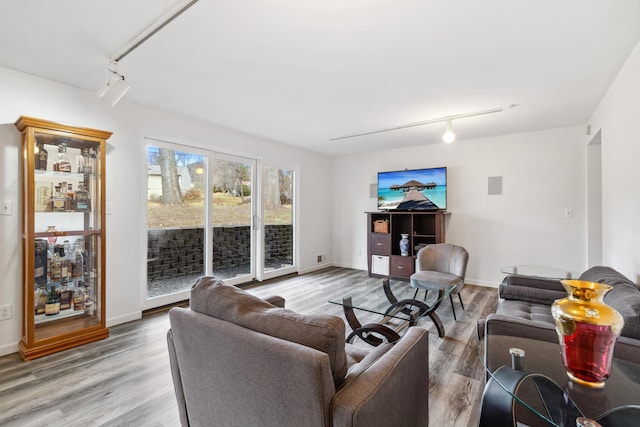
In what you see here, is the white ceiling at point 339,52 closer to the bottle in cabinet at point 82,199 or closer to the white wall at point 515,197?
the white wall at point 515,197

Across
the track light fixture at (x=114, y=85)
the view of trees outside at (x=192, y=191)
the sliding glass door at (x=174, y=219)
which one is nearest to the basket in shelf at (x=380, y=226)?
the view of trees outside at (x=192, y=191)

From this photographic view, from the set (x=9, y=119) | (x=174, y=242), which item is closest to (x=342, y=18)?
(x=9, y=119)

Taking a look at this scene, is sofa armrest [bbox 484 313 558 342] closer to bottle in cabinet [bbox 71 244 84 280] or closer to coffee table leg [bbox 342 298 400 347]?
coffee table leg [bbox 342 298 400 347]

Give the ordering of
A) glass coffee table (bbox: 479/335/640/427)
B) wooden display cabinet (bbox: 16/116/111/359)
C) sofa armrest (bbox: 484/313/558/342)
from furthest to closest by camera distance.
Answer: wooden display cabinet (bbox: 16/116/111/359) < sofa armrest (bbox: 484/313/558/342) < glass coffee table (bbox: 479/335/640/427)

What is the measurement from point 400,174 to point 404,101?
2256 mm

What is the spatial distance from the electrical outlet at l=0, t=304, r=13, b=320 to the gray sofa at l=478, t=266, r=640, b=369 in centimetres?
358

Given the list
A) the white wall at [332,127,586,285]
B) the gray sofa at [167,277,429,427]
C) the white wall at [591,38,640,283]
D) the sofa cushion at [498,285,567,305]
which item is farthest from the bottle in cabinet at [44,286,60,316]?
the white wall at [591,38,640,283]

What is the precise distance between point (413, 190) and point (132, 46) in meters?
4.36

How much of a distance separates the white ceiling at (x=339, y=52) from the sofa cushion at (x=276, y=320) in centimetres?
163

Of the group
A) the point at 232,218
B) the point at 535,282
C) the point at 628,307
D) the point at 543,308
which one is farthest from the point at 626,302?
the point at 232,218

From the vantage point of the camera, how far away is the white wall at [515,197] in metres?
4.05

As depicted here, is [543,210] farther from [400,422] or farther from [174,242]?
[174,242]

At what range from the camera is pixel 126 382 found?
2.06m

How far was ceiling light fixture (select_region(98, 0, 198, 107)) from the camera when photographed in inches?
65.7
